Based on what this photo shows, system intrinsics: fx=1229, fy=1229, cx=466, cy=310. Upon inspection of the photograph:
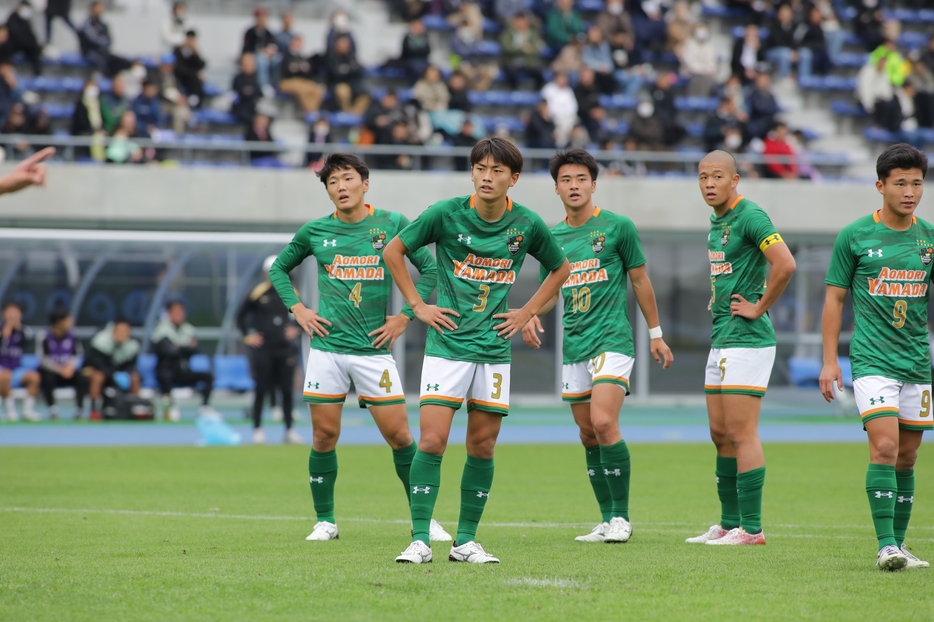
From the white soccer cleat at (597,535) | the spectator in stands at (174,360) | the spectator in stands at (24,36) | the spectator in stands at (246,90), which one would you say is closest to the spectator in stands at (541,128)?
the spectator in stands at (246,90)

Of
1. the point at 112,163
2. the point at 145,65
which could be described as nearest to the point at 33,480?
the point at 112,163

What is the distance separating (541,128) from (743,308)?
61.3 feet

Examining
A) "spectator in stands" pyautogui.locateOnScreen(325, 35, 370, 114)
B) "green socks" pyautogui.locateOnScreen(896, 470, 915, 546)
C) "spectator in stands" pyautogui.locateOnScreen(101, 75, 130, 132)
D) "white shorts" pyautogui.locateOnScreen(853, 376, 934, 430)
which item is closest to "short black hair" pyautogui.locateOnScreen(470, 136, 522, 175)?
"white shorts" pyautogui.locateOnScreen(853, 376, 934, 430)

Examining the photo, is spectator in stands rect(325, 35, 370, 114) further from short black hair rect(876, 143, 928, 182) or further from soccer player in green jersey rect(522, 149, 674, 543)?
short black hair rect(876, 143, 928, 182)

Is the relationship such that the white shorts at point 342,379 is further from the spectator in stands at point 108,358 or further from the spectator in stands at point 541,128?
the spectator in stands at point 541,128

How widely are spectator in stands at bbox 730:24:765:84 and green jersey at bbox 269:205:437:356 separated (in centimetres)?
2287

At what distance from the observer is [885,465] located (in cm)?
682

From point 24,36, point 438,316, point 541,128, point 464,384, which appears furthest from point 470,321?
point 24,36

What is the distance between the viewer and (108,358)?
20.7 meters

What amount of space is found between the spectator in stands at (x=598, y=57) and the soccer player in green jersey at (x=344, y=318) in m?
21.0

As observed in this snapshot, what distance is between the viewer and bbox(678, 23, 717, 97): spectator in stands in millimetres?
29062

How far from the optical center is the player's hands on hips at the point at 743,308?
7914 millimetres

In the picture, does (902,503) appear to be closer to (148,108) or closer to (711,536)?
(711,536)

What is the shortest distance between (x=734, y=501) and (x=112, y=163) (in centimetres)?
1817
